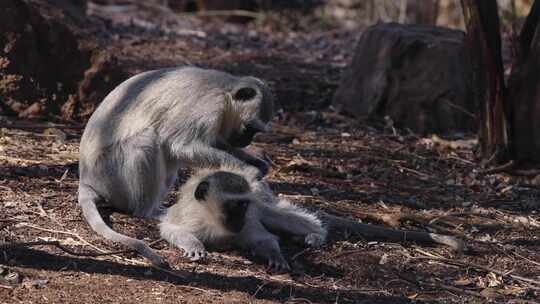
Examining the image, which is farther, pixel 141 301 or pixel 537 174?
pixel 537 174

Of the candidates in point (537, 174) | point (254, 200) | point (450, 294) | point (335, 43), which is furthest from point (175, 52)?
point (450, 294)

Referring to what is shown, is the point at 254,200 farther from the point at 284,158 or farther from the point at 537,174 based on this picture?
the point at 537,174

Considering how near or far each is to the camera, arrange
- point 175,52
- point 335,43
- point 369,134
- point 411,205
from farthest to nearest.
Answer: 1. point 335,43
2. point 175,52
3. point 369,134
4. point 411,205

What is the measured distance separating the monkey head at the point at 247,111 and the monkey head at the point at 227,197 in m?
0.67

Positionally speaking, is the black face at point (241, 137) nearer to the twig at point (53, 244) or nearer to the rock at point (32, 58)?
the twig at point (53, 244)

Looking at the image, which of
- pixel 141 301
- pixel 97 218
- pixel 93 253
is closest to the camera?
pixel 141 301

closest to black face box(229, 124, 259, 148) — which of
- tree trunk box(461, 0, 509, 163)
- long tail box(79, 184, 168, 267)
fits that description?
long tail box(79, 184, 168, 267)

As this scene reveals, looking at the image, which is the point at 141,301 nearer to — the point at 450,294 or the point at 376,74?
the point at 450,294

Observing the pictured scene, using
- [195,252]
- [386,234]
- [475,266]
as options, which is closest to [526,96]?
[386,234]

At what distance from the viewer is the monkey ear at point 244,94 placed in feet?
20.5

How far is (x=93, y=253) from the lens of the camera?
526cm

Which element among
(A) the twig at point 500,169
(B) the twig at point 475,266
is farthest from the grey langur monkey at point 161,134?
(A) the twig at point 500,169

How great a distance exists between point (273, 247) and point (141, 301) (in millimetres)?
1150

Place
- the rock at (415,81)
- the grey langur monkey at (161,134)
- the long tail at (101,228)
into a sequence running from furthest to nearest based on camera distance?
the rock at (415,81) → the grey langur monkey at (161,134) → the long tail at (101,228)
